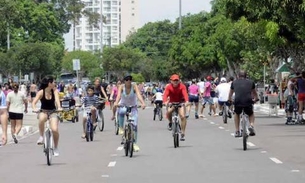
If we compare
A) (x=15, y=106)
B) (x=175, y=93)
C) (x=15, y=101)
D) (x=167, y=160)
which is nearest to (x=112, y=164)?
(x=167, y=160)

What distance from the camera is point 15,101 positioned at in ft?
91.9

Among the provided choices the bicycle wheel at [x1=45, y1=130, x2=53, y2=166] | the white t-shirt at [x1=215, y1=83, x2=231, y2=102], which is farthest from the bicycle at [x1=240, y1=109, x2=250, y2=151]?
the white t-shirt at [x1=215, y1=83, x2=231, y2=102]

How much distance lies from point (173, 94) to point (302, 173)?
7206mm

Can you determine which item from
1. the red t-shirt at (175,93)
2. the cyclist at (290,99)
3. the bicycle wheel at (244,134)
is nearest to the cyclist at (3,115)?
the red t-shirt at (175,93)

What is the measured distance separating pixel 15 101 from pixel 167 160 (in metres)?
9.55

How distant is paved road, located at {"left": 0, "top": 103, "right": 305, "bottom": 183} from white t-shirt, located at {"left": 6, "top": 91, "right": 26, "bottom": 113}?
112 centimetres

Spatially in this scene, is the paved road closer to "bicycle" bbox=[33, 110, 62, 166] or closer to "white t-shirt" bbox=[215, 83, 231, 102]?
"bicycle" bbox=[33, 110, 62, 166]

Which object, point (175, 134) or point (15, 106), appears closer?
point (175, 134)

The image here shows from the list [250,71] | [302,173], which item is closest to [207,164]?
[302,173]

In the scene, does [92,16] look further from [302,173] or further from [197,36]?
[302,173]

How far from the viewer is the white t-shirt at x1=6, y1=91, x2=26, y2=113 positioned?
27.9 meters

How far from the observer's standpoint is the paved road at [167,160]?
16562 mm

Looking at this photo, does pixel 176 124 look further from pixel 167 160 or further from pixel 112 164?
pixel 112 164

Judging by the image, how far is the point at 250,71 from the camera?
6669 cm
